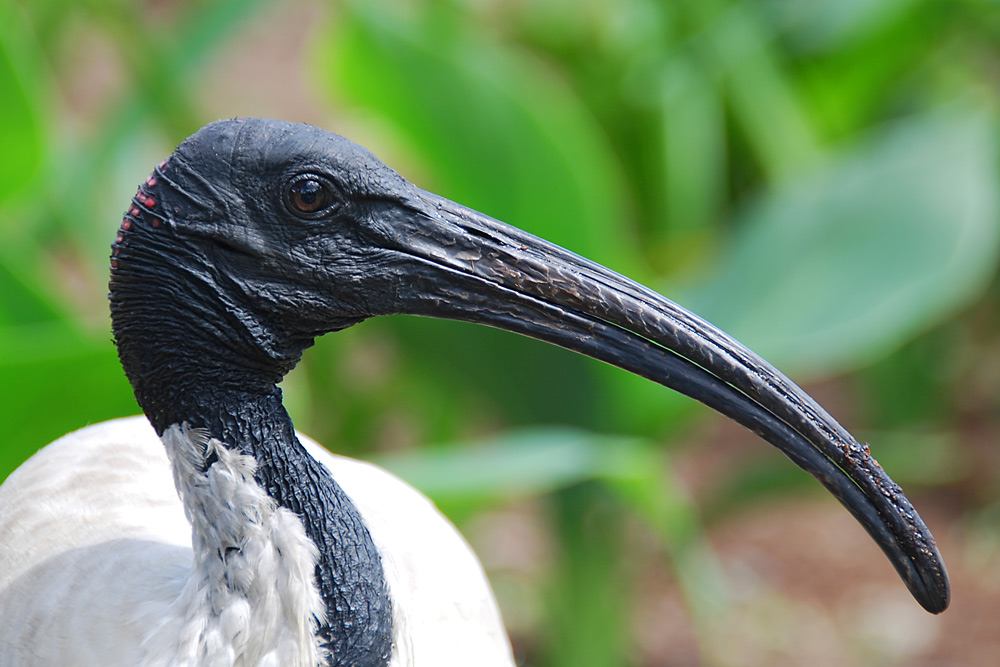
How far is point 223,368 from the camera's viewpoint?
139cm

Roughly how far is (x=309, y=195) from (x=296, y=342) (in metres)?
0.20

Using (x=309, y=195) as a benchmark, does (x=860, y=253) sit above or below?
above

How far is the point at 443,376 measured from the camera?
11.1ft

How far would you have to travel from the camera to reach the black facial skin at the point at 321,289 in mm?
1349

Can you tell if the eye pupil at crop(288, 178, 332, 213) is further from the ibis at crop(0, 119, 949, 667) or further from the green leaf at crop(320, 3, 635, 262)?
the green leaf at crop(320, 3, 635, 262)

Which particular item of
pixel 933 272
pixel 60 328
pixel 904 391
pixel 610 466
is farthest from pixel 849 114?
pixel 60 328

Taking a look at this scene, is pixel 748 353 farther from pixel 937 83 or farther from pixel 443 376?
pixel 937 83

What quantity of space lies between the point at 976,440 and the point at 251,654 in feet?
13.2

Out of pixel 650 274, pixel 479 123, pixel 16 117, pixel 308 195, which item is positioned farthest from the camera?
pixel 650 274

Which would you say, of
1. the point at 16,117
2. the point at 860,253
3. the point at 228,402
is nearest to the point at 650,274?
the point at 860,253

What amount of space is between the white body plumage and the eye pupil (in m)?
0.31

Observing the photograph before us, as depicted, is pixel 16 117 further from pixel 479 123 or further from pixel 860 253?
pixel 860 253

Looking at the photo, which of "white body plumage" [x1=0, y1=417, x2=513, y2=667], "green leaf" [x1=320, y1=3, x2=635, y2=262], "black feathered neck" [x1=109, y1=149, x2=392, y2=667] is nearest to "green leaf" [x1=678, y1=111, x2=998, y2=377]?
"green leaf" [x1=320, y1=3, x2=635, y2=262]

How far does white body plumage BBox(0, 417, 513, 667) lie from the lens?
139 centimetres
